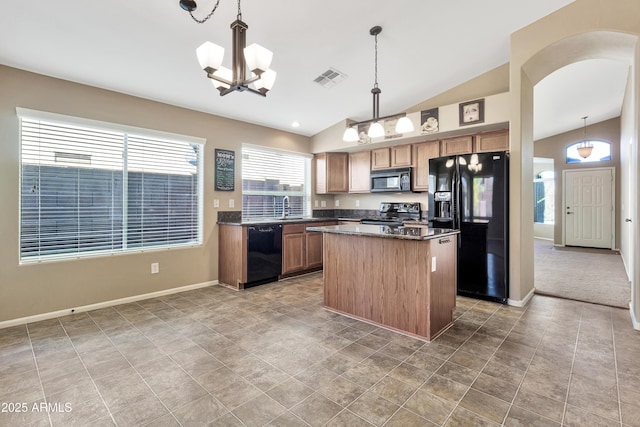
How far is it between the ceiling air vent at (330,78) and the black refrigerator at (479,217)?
170 centimetres

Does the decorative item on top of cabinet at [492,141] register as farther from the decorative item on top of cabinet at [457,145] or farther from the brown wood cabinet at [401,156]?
the brown wood cabinet at [401,156]

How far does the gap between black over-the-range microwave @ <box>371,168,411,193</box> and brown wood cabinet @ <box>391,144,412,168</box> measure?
0.10 meters

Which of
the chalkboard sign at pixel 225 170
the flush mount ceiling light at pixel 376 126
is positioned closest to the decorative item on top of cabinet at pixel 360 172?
the chalkboard sign at pixel 225 170

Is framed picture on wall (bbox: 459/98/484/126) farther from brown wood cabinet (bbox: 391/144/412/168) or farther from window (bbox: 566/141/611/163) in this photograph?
window (bbox: 566/141/611/163)

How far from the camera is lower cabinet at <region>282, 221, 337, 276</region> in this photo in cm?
468

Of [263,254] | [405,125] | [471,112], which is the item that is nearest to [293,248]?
[263,254]

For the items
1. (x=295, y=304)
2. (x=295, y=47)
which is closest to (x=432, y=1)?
(x=295, y=47)

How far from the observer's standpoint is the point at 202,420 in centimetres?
166

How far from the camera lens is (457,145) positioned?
4371 millimetres

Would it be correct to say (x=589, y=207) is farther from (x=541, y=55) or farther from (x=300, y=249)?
(x=300, y=249)

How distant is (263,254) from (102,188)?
6.79ft

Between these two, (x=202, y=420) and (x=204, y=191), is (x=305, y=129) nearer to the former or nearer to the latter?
(x=204, y=191)

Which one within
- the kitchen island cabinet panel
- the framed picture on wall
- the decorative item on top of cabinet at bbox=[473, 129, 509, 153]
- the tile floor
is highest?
the framed picture on wall

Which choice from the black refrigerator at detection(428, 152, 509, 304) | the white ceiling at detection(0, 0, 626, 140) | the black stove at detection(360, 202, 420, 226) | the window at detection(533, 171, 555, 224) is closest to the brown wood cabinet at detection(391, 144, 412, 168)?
the black stove at detection(360, 202, 420, 226)
